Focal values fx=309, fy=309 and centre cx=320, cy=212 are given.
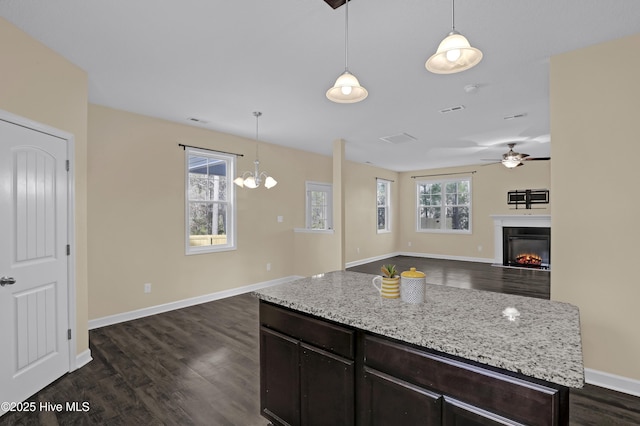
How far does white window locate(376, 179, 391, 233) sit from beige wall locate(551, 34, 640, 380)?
638 cm

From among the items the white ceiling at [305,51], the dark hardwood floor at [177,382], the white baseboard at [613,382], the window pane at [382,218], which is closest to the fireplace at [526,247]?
the window pane at [382,218]

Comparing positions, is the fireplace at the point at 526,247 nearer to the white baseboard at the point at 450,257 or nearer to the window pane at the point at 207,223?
the white baseboard at the point at 450,257

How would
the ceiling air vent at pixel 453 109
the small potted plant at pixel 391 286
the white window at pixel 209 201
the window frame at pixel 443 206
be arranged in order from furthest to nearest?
the window frame at pixel 443 206 < the white window at pixel 209 201 < the ceiling air vent at pixel 453 109 < the small potted plant at pixel 391 286

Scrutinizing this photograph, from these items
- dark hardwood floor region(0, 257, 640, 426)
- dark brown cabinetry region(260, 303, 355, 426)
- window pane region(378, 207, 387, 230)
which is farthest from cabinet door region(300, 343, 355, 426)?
window pane region(378, 207, 387, 230)

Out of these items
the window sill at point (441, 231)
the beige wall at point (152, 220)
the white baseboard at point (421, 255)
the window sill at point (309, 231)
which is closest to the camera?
the beige wall at point (152, 220)

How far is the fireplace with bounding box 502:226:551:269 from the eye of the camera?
7418mm

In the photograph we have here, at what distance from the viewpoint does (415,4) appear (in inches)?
79.9

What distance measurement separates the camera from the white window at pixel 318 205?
266 inches

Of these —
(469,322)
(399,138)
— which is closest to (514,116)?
(399,138)

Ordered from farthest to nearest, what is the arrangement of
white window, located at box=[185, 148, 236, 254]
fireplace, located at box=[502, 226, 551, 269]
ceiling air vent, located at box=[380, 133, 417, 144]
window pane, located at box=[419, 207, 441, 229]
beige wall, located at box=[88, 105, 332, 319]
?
window pane, located at box=[419, 207, 441, 229] < fireplace, located at box=[502, 226, 551, 269] < ceiling air vent, located at box=[380, 133, 417, 144] < white window, located at box=[185, 148, 236, 254] < beige wall, located at box=[88, 105, 332, 319]

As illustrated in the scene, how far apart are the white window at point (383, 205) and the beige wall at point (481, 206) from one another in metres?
0.71

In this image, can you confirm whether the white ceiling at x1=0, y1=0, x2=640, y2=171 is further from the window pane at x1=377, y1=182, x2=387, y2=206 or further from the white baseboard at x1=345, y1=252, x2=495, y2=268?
the window pane at x1=377, y1=182, x2=387, y2=206

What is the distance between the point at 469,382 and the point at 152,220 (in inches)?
166

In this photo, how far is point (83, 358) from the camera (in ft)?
9.41
